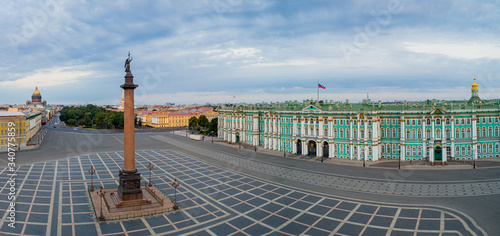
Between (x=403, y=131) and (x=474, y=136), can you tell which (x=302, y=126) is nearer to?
(x=403, y=131)

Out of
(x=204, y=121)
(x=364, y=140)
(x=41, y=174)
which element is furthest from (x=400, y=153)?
(x=204, y=121)

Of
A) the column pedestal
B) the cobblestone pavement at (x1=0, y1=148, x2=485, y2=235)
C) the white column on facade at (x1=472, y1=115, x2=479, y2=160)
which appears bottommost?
the cobblestone pavement at (x1=0, y1=148, x2=485, y2=235)

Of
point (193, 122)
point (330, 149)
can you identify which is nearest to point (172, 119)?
point (193, 122)

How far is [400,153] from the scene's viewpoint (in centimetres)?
5566

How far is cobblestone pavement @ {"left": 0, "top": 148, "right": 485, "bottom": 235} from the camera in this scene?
82.1ft

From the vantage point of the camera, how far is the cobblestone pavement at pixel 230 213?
985 inches

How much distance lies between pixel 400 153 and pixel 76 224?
173ft

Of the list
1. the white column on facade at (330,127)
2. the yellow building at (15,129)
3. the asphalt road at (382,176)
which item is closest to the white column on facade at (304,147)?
the white column on facade at (330,127)

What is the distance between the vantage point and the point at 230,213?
29.0 m

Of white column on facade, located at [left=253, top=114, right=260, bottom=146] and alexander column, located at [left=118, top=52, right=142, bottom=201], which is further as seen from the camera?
white column on facade, located at [left=253, top=114, right=260, bottom=146]

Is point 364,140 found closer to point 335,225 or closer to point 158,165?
point 335,225

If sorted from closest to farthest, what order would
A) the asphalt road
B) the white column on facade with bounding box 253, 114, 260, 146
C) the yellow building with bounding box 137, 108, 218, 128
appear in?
the asphalt road → the white column on facade with bounding box 253, 114, 260, 146 → the yellow building with bounding box 137, 108, 218, 128

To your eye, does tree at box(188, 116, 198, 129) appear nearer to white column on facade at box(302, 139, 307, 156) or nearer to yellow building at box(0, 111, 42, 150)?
yellow building at box(0, 111, 42, 150)

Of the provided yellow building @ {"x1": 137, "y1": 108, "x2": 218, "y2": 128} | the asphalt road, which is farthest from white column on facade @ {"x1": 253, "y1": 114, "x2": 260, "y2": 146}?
yellow building @ {"x1": 137, "y1": 108, "x2": 218, "y2": 128}
